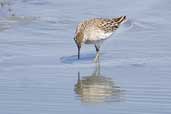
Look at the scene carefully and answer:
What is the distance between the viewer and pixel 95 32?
13.7 metres

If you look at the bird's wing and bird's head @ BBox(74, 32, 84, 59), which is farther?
the bird's wing

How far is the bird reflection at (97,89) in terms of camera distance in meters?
10.2

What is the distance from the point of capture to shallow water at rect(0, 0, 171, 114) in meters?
9.92

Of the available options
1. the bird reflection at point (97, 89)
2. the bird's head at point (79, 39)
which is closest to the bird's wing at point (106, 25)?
the bird's head at point (79, 39)

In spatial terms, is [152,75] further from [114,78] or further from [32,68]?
[32,68]

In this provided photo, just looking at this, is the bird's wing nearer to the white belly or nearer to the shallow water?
the white belly

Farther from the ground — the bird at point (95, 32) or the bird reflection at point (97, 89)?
the bird at point (95, 32)

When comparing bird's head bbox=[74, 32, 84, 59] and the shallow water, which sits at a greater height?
bird's head bbox=[74, 32, 84, 59]

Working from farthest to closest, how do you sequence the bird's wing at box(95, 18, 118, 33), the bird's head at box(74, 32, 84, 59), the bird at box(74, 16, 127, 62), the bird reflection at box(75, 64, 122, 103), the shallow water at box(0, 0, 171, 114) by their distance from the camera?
the bird's wing at box(95, 18, 118, 33) → the bird at box(74, 16, 127, 62) → the bird's head at box(74, 32, 84, 59) → the bird reflection at box(75, 64, 122, 103) → the shallow water at box(0, 0, 171, 114)

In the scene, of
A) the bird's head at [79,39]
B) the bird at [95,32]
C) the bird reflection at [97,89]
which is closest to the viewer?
the bird reflection at [97,89]

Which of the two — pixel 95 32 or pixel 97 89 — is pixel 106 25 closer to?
pixel 95 32

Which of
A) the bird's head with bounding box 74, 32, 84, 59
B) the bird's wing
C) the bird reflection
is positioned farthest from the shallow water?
the bird's wing

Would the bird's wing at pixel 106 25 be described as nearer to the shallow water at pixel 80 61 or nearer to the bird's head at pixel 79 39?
the shallow water at pixel 80 61

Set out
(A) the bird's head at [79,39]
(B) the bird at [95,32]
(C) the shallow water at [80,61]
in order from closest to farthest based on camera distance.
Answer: (C) the shallow water at [80,61] → (A) the bird's head at [79,39] → (B) the bird at [95,32]
